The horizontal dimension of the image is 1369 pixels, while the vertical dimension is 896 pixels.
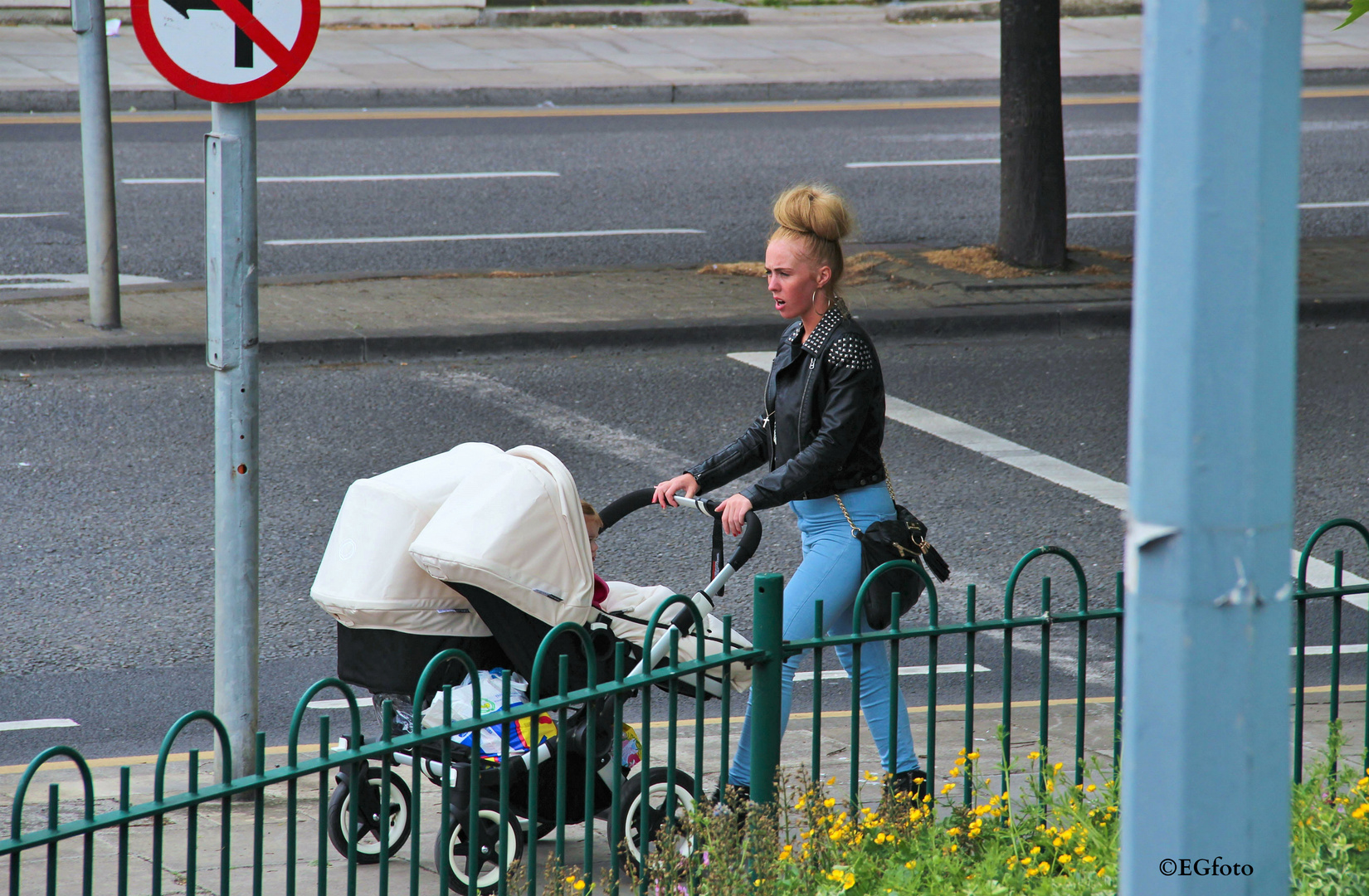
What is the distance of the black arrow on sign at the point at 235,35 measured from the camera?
444 centimetres

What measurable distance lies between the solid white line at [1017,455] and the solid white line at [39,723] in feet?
13.6

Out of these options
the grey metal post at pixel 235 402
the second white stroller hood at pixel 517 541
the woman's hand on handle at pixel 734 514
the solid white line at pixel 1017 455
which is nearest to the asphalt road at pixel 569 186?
the solid white line at pixel 1017 455

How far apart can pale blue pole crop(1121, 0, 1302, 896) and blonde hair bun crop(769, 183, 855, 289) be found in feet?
8.54

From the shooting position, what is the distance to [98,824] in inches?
118

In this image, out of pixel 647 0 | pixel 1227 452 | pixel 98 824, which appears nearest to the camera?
pixel 1227 452

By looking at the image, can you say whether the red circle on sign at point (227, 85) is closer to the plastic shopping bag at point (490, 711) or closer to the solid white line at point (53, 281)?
the plastic shopping bag at point (490, 711)

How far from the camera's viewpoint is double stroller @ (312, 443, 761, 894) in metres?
4.06

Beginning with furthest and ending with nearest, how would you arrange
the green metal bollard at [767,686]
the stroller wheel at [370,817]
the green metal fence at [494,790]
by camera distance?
1. the stroller wheel at [370,817]
2. the green metal bollard at [767,686]
3. the green metal fence at [494,790]

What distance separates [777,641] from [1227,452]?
200cm

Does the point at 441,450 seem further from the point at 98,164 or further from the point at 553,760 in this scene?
the point at 553,760

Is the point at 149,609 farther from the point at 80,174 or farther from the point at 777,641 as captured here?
the point at 80,174

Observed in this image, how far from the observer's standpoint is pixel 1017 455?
27.1 feet

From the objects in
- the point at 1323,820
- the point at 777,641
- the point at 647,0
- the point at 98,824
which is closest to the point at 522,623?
the point at 777,641

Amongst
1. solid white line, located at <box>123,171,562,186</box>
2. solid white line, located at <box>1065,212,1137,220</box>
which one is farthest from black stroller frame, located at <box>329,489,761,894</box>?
solid white line, located at <box>123,171,562,186</box>
